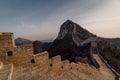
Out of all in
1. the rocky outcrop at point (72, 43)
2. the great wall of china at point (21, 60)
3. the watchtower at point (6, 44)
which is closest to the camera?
the great wall of china at point (21, 60)

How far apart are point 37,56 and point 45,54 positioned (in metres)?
0.71

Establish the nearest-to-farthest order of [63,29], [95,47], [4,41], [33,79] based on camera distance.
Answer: [33,79] → [4,41] → [95,47] → [63,29]

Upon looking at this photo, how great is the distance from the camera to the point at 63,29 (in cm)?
5294

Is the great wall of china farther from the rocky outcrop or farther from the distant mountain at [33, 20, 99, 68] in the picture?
the distant mountain at [33, 20, 99, 68]

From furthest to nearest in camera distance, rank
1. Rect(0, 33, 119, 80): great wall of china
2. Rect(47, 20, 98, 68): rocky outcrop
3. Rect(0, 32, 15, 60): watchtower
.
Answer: Rect(47, 20, 98, 68): rocky outcrop
Rect(0, 32, 15, 60): watchtower
Rect(0, 33, 119, 80): great wall of china

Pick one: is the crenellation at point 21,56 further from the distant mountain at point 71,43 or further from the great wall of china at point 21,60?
the distant mountain at point 71,43

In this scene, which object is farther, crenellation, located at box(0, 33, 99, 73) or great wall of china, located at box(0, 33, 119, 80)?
crenellation, located at box(0, 33, 99, 73)

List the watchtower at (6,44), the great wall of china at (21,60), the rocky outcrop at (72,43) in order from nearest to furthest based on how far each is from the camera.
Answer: the great wall of china at (21,60), the watchtower at (6,44), the rocky outcrop at (72,43)

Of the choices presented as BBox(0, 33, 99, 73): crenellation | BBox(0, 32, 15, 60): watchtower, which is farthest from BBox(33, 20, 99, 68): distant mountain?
BBox(0, 32, 15, 60): watchtower

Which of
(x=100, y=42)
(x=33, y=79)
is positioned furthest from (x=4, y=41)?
(x=100, y=42)

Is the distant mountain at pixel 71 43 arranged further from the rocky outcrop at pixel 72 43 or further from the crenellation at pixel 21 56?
the crenellation at pixel 21 56

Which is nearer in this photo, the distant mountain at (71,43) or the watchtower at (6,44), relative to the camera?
the watchtower at (6,44)

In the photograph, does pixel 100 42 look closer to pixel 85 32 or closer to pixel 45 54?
pixel 85 32

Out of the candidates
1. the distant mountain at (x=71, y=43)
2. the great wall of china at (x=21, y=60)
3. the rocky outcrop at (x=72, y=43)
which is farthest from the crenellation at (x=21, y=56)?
the distant mountain at (x=71, y=43)
